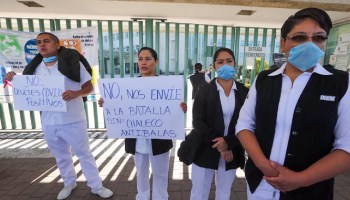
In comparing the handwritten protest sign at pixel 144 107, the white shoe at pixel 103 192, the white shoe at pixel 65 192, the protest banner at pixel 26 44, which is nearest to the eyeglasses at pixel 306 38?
the handwritten protest sign at pixel 144 107

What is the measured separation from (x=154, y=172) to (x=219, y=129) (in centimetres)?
94

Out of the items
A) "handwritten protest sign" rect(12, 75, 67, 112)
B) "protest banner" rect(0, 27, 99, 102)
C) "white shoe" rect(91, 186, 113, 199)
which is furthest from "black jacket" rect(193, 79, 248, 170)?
"protest banner" rect(0, 27, 99, 102)

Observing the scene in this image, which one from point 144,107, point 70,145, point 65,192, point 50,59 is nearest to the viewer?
point 144,107

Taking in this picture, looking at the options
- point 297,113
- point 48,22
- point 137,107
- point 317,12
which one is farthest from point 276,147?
point 48,22

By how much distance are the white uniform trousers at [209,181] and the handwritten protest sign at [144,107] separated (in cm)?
41

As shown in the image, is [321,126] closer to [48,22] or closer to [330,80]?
[330,80]

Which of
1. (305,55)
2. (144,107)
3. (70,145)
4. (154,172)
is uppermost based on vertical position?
(305,55)

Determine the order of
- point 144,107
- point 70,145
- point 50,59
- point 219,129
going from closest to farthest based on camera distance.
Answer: point 219,129
point 144,107
point 50,59
point 70,145

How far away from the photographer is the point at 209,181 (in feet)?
7.66

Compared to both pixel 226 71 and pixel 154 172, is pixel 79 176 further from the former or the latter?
pixel 226 71

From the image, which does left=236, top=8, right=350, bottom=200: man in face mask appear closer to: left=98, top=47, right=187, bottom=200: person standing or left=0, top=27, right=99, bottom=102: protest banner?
left=98, top=47, right=187, bottom=200: person standing

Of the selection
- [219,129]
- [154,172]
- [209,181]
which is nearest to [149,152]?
[154,172]

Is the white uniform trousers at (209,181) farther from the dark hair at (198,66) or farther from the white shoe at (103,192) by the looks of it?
the dark hair at (198,66)

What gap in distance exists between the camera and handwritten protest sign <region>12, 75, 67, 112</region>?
265cm
